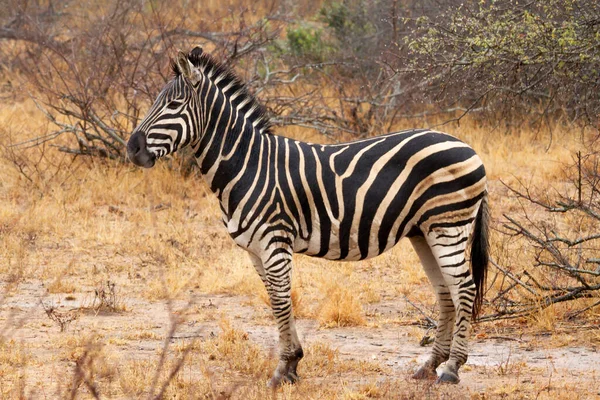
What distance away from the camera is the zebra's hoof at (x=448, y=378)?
5.47m

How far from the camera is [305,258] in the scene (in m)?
8.62

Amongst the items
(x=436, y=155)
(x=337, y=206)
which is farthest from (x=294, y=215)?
(x=436, y=155)

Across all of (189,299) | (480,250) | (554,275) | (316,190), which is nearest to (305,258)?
(189,299)

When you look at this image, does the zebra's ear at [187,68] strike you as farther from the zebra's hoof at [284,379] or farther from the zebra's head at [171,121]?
the zebra's hoof at [284,379]

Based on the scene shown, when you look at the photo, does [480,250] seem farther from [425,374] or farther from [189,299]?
[189,299]

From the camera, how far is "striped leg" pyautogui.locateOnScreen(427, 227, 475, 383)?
18.0ft

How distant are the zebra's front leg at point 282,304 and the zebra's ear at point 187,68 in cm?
115

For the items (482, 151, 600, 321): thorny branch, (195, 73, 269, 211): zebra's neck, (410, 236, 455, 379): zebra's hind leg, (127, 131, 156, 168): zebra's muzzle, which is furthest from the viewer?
(482, 151, 600, 321): thorny branch

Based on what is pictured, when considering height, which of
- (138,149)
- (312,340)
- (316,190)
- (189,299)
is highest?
(316,190)

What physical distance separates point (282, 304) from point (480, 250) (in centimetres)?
130

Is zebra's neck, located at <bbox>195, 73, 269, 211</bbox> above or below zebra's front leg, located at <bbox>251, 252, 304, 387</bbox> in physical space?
above

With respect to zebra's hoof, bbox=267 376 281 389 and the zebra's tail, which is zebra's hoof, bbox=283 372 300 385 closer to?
zebra's hoof, bbox=267 376 281 389

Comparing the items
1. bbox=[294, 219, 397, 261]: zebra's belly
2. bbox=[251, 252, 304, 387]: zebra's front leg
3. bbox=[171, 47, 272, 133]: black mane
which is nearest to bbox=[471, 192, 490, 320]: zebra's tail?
bbox=[294, 219, 397, 261]: zebra's belly

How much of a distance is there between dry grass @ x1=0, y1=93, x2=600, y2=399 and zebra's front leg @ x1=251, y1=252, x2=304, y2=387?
148 millimetres
